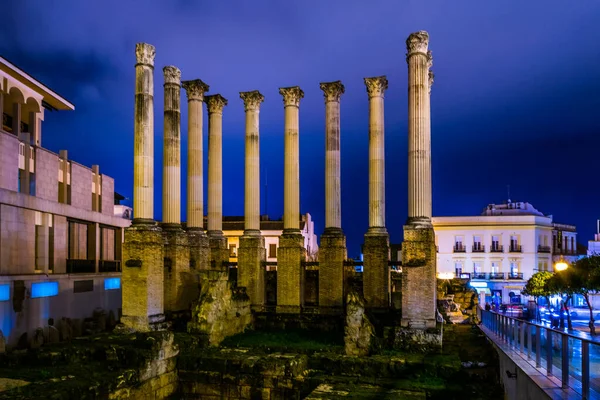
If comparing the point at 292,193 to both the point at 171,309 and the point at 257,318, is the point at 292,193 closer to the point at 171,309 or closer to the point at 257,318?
the point at 257,318

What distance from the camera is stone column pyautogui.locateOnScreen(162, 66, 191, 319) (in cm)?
2384

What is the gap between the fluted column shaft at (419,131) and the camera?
779 inches

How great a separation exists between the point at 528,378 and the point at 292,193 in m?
17.1

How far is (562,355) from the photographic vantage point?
30.3 feet

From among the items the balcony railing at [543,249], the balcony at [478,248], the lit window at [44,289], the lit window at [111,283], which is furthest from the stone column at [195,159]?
the balcony railing at [543,249]

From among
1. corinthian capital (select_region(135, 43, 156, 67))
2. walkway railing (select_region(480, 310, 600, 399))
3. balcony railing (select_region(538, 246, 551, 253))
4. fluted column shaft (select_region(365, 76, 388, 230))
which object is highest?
corinthian capital (select_region(135, 43, 156, 67))

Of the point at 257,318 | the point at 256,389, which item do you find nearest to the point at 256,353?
the point at 256,389

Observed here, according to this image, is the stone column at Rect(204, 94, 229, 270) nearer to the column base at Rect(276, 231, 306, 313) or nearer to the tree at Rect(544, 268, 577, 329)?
the column base at Rect(276, 231, 306, 313)

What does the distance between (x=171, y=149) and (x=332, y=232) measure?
27.8 ft

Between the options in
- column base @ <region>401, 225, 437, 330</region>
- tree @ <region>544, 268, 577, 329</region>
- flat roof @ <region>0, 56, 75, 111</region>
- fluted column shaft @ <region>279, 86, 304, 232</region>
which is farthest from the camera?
tree @ <region>544, 268, 577, 329</region>

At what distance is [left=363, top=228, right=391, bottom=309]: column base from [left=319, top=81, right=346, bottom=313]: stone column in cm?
140

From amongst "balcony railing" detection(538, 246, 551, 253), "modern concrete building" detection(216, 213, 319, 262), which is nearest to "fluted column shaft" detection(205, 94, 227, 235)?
"modern concrete building" detection(216, 213, 319, 262)

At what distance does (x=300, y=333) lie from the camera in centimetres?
2253

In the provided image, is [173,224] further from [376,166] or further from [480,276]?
[480,276]
